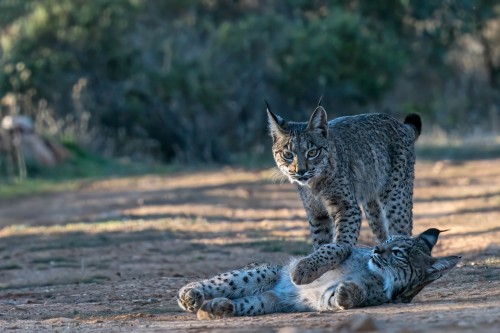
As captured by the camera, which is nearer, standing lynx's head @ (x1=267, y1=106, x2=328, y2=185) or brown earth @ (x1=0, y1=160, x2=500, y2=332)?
brown earth @ (x1=0, y1=160, x2=500, y2=332)

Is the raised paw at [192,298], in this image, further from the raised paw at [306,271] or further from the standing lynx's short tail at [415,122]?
the standing lynx's short tail at [415,122]

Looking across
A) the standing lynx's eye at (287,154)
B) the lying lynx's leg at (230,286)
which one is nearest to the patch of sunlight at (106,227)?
the standing lynx's eye at (287,154)

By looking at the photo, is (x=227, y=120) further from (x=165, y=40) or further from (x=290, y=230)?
(x=290, y=230)

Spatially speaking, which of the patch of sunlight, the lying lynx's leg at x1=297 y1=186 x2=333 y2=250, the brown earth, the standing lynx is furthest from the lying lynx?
the patch of sunlight

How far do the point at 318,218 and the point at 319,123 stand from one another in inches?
32.7

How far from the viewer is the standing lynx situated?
32.8 feet

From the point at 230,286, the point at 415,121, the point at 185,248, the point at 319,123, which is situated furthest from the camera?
the point at 185,248

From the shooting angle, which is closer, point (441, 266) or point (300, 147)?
point (441, 266)

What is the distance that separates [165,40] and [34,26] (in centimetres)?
596

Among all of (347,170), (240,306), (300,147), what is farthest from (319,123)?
(240,306)

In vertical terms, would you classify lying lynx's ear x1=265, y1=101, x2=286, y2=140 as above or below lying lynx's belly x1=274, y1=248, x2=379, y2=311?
above

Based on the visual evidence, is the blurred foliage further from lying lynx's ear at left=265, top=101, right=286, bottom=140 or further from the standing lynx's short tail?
lying lynx's ear at left=265, top=101, right=286, bottom=140

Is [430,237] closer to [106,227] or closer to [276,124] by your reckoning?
[276,124]

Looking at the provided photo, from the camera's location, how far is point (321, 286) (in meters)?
8.28
